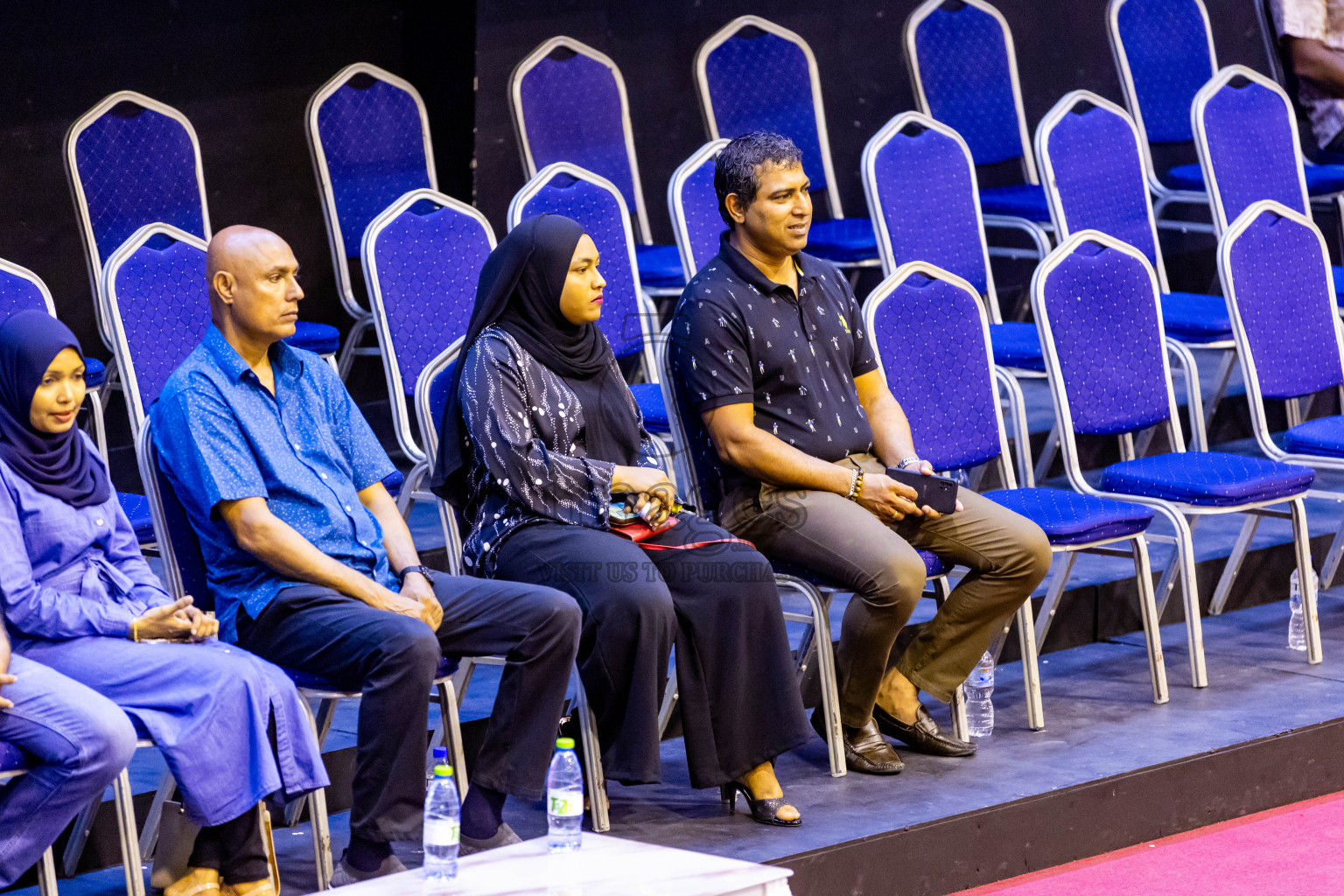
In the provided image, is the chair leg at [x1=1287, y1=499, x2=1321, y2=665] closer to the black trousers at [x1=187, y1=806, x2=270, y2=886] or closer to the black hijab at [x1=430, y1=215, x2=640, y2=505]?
the black hijab at [x1=430, y1=215, x2=640, y2=505]

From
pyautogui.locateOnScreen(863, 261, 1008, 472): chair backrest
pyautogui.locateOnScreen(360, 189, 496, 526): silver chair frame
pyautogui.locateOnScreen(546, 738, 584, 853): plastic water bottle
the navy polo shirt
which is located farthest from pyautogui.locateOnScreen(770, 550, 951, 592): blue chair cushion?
pyautogui.locateOnScreen(546, 738, 584, 853): plastic water bottle

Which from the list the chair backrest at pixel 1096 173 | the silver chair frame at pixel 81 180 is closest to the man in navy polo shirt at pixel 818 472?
the silver chair frame at pixel 81 180

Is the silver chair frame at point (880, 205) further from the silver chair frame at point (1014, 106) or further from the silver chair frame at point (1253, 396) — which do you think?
the silver chair frame at point (1253, 396)

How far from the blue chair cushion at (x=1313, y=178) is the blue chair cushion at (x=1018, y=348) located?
137cm

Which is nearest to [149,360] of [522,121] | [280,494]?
[280,494]

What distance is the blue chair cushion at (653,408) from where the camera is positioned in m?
4.23

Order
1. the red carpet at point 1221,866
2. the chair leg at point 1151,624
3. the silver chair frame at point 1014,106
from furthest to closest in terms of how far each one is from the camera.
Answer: the silver chair frame at point 1014,106
the chair leg at point 1151,624
the red carpet at point 1221,866

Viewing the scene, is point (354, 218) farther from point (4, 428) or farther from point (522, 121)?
point (4, 428)

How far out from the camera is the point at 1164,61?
5.98 meters

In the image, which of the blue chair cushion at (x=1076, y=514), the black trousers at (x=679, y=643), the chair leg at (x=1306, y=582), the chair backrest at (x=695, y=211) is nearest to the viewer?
the black trousers at (x=679, y=643)

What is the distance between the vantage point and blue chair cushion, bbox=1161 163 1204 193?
5840 mm

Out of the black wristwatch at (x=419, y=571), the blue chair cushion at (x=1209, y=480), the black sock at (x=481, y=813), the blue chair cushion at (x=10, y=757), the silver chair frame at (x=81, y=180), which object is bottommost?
the black sock at (x=481, y=813)

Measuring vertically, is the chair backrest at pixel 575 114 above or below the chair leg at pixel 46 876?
above

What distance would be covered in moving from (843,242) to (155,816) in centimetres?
271
